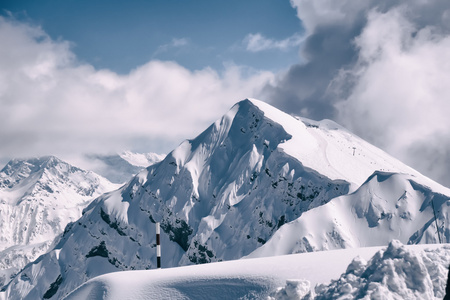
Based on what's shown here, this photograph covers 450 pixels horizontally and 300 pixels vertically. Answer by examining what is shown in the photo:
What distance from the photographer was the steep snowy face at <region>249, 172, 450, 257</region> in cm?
11364

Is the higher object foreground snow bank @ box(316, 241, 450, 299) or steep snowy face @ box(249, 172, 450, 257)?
steep snowy face @ box(249, 172, 450, 257)

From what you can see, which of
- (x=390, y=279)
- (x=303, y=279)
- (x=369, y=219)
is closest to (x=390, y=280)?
(x=390, y=279)

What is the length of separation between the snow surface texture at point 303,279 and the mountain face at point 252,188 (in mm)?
71970

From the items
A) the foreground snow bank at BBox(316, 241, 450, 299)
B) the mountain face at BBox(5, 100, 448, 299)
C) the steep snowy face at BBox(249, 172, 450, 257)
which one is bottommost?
the foreground snow bank at BBox(316, 241, 450, 299)

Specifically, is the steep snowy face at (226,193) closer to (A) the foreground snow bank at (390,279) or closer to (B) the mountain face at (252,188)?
(B) the mountain face at (252,188)

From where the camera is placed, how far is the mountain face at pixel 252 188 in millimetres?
126562

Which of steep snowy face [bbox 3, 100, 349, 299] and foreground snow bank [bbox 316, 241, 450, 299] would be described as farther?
steep snowy face [bbox 3, 100, 349, 299]

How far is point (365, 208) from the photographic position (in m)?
121

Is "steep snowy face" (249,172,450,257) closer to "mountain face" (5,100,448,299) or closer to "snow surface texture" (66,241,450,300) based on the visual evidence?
"mountain face" (5,100,448,299)

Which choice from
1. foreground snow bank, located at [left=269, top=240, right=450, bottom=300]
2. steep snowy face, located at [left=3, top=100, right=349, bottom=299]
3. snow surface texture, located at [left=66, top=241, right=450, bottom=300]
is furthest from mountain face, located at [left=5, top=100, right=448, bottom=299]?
foreground snow bank, located at [left=269, top=240, right=450, bottom=300]

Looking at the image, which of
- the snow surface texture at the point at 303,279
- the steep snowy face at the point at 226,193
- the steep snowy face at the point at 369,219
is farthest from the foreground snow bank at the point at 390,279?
the steep snowy face at the point at 226,193

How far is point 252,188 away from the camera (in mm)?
166375

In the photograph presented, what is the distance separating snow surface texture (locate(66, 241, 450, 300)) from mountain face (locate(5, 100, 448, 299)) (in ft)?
236

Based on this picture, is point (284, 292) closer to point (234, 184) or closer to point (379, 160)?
point (234, 184)
